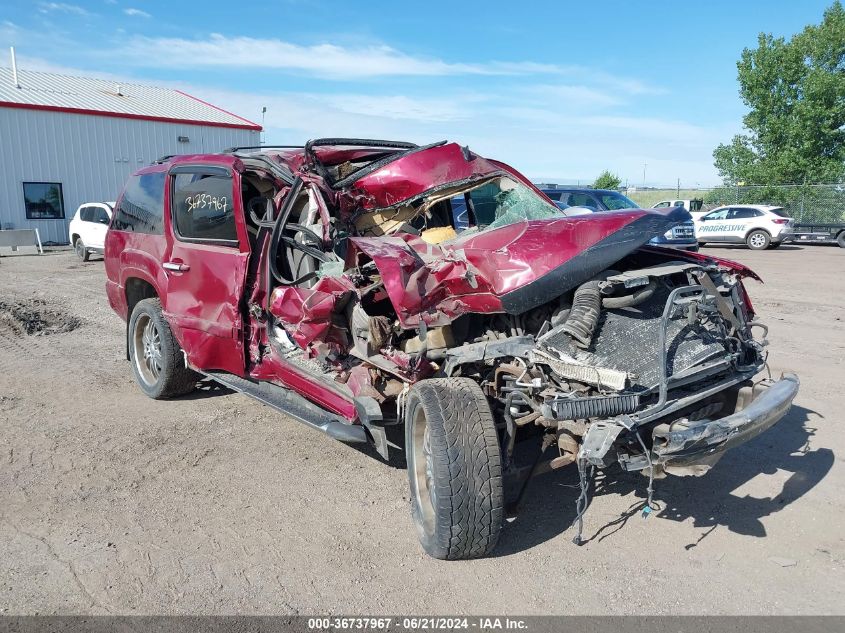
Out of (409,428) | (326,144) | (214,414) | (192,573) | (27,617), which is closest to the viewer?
(27,617)

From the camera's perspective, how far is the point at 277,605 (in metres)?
3.09

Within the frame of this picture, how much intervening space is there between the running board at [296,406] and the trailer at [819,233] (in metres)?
22.9

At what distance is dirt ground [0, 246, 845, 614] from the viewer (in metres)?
3.15

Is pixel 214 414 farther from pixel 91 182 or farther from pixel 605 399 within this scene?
pixel 91 182

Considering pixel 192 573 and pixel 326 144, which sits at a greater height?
pixel 326 144

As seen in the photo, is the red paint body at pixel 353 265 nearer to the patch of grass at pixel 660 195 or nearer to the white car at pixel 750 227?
the white car at pixel 750 227

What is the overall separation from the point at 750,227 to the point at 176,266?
22179mm

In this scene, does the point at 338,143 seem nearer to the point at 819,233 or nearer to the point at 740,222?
the point at 740,222

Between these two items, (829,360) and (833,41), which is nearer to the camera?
(829,360)

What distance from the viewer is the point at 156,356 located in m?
6.00

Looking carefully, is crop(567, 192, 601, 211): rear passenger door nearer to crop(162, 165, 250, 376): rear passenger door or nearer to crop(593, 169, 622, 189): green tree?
crop(162, 165, 250, 376): rear passenger door

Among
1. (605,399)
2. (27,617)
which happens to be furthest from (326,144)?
(27,617)

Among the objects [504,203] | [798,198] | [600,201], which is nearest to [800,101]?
[798,198]

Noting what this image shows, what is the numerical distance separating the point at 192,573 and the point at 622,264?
2.88m
